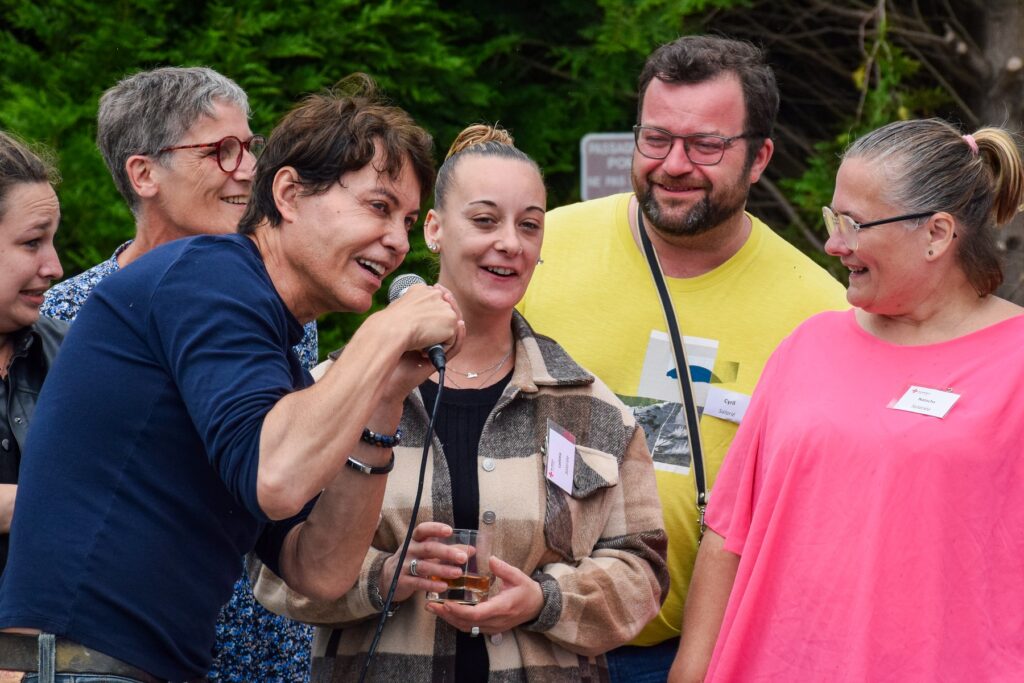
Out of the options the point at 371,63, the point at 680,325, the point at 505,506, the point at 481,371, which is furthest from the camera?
the point at 371,63

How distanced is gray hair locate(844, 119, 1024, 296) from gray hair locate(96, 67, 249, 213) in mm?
1881

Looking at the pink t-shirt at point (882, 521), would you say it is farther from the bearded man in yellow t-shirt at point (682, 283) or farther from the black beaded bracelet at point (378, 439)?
the black beaded bracelet at point (378, 439)

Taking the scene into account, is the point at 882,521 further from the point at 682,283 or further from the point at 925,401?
the point at 682,283

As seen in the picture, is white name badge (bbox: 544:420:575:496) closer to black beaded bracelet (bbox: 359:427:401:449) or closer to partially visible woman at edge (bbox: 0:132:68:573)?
black beaded bracelet (bbox: 359:427:401:449)

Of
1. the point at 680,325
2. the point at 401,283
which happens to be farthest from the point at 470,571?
the point at 680,325

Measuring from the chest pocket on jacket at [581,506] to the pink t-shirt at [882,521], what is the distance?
0.33 metres

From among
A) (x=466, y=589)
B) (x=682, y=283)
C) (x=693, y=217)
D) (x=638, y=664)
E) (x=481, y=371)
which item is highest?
(x=693, y=217)

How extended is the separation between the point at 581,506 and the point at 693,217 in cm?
99

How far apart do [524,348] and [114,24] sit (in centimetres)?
314

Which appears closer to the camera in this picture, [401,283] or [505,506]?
[401,283]

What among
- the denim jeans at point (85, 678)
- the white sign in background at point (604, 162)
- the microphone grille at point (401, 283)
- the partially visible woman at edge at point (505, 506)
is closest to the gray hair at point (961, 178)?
the partially visible woman at edge at point (505, 506)

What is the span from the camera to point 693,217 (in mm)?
3605

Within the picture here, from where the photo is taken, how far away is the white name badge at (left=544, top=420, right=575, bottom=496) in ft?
9.87

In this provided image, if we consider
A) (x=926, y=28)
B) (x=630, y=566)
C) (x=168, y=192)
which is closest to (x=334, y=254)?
(x=630, y=566)
